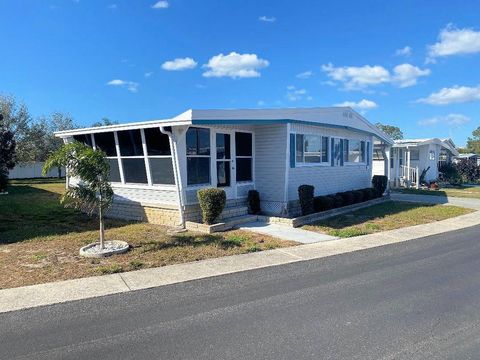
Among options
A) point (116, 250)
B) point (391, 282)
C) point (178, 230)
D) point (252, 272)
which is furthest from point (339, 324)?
point (178, 230)

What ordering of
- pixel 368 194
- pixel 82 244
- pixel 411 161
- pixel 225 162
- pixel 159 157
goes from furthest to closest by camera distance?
pixel 411 161
pixel 368 194
pixel 225 162
pixel 159 157
pixel 82 244

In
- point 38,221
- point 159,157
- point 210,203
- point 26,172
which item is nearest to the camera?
point 210,203

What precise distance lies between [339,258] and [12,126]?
3458cm

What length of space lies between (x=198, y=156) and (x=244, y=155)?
6.64 feet

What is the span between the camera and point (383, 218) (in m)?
12.6

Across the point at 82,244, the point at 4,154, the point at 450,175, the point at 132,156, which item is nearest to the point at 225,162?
the point at 132,156

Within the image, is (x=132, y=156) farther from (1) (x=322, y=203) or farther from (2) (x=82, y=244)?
(1) (x=322, y=203)

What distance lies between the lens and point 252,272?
6.70 meters

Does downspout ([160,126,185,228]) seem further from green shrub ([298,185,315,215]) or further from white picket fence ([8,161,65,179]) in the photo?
white picket fence ([8,161,65,179])

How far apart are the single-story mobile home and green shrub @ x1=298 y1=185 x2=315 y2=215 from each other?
0.46 metres

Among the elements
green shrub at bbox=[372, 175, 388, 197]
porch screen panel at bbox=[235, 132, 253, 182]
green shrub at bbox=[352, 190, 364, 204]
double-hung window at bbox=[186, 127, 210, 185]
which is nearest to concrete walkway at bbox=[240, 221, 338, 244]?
double-hung window at bbox=[186, 127, 210, 185]

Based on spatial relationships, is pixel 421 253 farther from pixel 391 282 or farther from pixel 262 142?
pixel 262 142

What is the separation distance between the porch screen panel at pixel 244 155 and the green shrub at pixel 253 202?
58 cm

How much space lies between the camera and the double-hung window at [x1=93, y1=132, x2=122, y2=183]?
12352 mm
